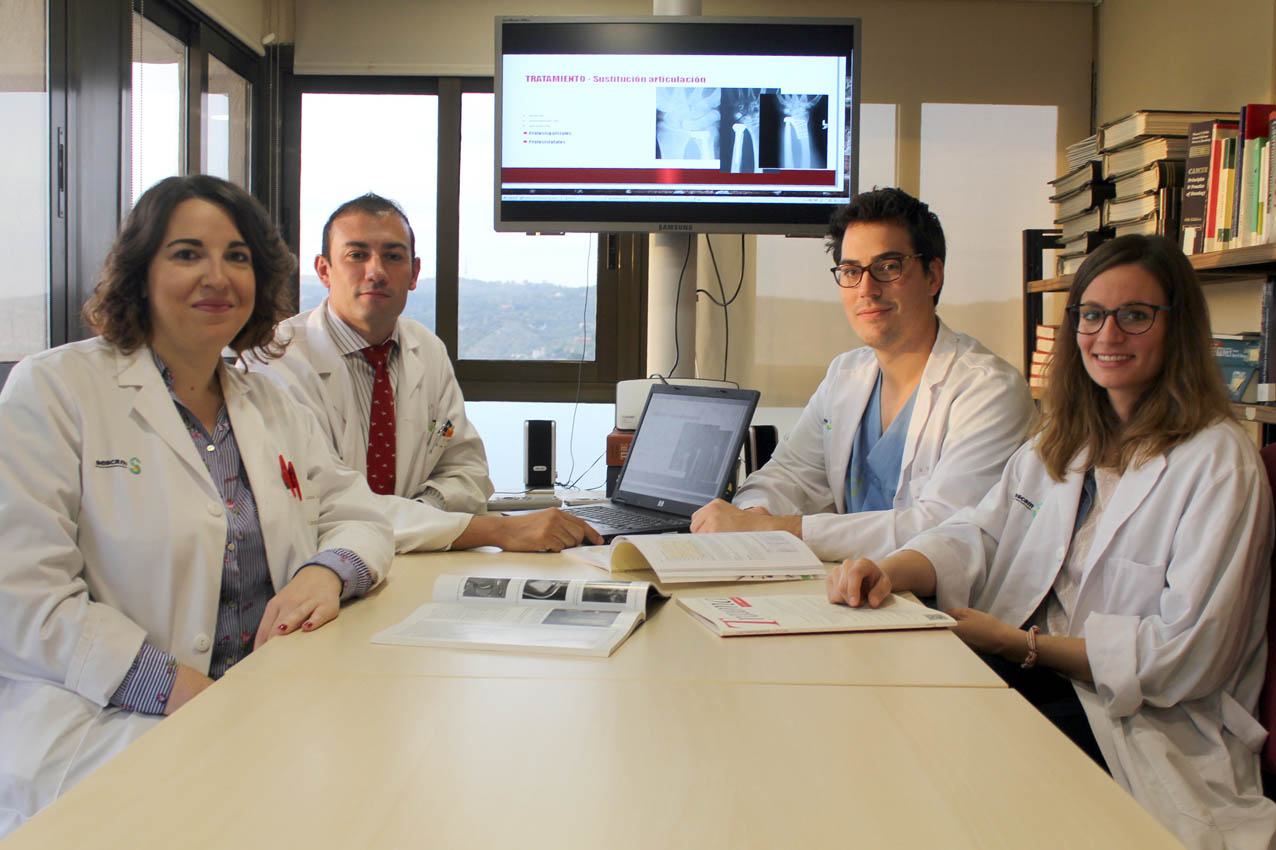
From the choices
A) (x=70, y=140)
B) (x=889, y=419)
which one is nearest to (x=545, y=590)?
(x=889, y=419)

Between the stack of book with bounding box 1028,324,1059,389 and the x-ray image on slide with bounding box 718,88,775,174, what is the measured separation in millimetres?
1244

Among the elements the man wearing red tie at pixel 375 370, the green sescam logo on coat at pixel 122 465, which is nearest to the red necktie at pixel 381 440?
the man wearing red tie at pixel 375 370

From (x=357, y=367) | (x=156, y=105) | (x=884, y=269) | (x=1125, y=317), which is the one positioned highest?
(x=156, y=105)

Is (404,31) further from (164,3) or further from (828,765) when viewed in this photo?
(828,765)

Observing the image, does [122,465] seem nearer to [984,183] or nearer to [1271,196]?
[1271,196]

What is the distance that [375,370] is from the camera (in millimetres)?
2479

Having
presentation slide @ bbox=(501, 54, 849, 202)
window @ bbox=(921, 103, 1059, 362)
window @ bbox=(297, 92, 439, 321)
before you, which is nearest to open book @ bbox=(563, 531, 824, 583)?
presentation slide @ bbox=(501, 54, 849, 202)

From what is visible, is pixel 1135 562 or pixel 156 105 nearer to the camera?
pixel 1135 562

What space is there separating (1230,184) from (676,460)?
1.52m

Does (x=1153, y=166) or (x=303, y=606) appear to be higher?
(x=1153, y=166)

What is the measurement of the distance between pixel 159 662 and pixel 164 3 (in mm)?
2714

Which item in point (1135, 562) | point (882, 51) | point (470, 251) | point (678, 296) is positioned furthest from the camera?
point (470, 251)

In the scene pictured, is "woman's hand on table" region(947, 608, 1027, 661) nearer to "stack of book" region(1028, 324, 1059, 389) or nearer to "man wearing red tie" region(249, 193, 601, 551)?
"man wearing red tie" region(249, 193, 601, 551)

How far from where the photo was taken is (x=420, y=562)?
1770 mm
